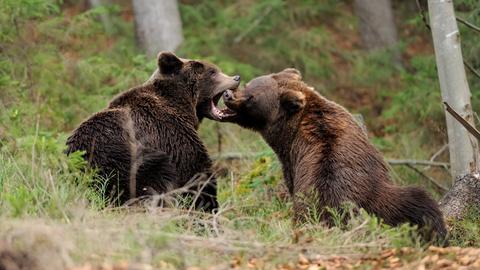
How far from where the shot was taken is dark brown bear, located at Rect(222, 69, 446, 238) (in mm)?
8031

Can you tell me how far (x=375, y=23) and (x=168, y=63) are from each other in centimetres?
1193

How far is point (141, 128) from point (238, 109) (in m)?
1.09

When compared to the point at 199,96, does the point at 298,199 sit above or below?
below

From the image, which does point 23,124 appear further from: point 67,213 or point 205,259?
point 205,259

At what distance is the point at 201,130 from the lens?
14.8 m

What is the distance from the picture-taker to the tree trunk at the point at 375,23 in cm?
2092

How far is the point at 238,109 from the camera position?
9.48 m

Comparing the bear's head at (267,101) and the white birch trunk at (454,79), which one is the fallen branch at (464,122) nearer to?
the white birch trunk at (454,79)

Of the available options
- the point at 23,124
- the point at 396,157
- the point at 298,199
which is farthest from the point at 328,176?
the point at 396,157

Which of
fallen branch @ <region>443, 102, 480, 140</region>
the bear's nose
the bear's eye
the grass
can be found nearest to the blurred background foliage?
the grass

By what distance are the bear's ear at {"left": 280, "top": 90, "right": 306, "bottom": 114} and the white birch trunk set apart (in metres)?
2.24

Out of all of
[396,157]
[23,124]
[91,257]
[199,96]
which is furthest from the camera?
[396,157]

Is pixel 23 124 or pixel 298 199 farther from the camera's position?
pixel 23 124

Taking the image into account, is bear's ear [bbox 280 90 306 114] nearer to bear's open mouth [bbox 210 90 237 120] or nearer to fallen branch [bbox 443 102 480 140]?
bear's open mouth [bbox 210 90 237 120]
